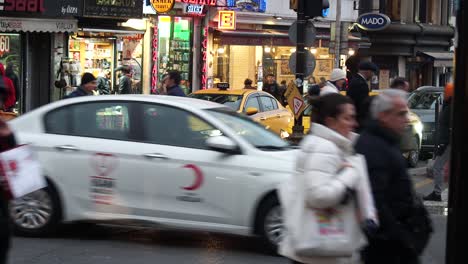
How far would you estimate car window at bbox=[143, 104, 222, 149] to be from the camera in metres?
8.74

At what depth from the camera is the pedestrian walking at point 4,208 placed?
542 centimetres

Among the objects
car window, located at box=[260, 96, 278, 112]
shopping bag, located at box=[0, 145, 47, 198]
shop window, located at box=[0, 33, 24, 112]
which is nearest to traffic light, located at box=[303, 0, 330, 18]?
car window, located at box=[260, 96, 278, 112]

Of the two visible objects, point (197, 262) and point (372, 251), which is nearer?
point (372, 251)

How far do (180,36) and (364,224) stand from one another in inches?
950

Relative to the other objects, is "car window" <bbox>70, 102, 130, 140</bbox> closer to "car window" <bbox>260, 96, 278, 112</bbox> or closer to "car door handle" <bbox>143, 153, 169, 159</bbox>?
"car door handle" <bbox>143, 153, 169, 159</bbox>

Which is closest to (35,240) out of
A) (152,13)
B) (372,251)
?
(372,251)

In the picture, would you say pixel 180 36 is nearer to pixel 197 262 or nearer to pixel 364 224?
pixel 197 262

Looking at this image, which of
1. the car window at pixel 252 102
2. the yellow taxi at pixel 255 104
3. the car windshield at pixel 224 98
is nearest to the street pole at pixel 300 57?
the yellow taxi at pixel 255 104

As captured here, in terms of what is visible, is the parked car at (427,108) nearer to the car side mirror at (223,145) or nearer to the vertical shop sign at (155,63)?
the vertical shop sign at (155,63)

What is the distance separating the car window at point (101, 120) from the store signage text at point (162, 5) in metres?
15.4

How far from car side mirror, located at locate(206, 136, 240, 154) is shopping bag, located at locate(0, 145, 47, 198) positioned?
2.91 m

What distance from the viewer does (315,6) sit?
→ 620 inches

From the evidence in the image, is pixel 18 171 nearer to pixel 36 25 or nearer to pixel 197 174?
pixel 197 174

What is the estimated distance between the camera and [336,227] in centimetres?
474
